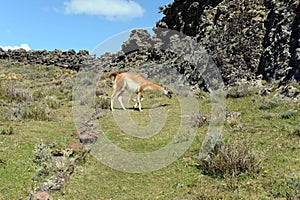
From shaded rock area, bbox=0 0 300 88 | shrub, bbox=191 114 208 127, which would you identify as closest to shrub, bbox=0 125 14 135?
shrub, bbox=191 114 208 127

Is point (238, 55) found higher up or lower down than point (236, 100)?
higher up

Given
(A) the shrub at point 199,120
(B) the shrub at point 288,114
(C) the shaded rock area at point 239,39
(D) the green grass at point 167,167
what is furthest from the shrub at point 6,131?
(C) the shaded rock area at point 239,39

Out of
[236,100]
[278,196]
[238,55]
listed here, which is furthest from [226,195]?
[238,55]

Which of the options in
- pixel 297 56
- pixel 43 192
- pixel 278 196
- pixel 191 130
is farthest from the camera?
pixel 297 56

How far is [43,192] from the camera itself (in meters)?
5.95

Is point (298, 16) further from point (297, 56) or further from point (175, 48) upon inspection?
point (175, 48)

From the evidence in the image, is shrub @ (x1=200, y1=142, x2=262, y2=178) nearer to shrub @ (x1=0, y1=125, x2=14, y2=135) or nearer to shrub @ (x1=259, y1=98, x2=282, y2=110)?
shrub @ (x1=259, y1=98, x2=282, y2=110)

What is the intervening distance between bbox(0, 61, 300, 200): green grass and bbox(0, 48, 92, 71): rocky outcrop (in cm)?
2771

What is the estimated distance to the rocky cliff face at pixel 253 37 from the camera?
16.2m

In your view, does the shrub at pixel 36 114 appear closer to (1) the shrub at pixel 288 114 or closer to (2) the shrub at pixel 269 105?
(2) the shrub at pixel 269 105

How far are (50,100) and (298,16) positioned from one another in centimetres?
1442

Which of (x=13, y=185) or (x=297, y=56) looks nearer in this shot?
(x=13, y=185)

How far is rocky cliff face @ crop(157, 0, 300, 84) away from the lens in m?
16.2

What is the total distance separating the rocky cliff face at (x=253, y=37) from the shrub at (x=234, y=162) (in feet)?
30.5
